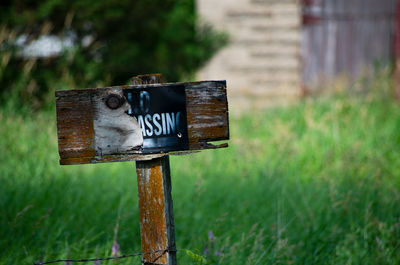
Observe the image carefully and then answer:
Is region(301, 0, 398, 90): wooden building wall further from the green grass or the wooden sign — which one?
the wooden sign

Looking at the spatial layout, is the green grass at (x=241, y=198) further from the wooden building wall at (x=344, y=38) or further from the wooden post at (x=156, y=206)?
the wooden building wall at (x=344, y=38)

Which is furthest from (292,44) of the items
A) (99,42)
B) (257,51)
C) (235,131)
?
(99,42)

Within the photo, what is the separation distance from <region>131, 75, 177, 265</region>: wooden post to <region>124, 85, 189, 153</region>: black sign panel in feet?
0.20

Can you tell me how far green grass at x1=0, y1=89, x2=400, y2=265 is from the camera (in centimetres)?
226

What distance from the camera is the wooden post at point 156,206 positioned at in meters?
1.58

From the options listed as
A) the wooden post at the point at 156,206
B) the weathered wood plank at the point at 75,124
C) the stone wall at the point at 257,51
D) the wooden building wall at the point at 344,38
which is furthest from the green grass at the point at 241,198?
the wooden building wall at the point at 344,38

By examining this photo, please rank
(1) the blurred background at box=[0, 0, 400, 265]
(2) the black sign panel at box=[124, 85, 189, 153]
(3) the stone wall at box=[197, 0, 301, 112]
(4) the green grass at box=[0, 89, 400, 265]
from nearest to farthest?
1. (2) the black sign panel at box=[124, 85, 189, 153]
2. (4) the green grass at box=[0, 89, 400, 265]
3. (1) the blurred background at box=[0, 0, 400, 265]
4. (3) the stone wall at box=[197, 0, 301, 112]

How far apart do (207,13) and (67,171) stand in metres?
4.17

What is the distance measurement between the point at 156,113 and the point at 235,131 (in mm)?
4083

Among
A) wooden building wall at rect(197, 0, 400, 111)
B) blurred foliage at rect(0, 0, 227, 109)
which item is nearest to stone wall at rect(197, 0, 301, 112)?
wooden building wall at rect(197, 0, 400, 111)

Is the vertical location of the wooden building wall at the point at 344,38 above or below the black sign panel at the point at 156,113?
above

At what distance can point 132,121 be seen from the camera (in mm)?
1543

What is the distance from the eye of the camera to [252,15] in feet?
22.4

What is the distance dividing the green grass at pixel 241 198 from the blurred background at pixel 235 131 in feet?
0.05
